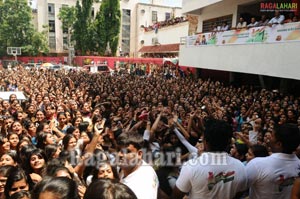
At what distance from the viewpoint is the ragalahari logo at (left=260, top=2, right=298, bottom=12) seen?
37.4 ft

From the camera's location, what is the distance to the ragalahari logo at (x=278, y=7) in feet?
37.4

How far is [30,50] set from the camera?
119ft

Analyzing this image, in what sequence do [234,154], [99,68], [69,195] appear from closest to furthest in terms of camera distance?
1. [69,195]
2. [234,154]
3. [99,68]

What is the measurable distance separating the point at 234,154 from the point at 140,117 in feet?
8.50

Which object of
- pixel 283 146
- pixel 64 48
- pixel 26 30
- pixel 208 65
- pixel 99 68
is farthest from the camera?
pixel 64 48

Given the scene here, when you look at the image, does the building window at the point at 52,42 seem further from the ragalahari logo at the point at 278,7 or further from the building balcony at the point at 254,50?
the ragalahari logo at the point at 278,7

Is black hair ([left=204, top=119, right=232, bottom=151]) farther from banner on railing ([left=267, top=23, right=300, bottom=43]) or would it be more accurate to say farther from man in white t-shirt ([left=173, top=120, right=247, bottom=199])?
banner on railing ([left=267, top=23, right=300, bottom=43])

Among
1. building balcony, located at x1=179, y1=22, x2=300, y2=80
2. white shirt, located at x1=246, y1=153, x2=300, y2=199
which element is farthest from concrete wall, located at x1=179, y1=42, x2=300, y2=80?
white shirt, located at x1=246, y1=153, x2=300, y2=199

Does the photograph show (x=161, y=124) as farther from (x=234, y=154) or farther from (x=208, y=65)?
(x=208, y=65)

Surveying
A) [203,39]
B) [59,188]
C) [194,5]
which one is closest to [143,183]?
[59,188]

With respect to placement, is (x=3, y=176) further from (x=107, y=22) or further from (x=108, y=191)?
(x=107, y=22)

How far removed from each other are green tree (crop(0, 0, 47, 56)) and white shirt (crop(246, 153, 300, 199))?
125ft

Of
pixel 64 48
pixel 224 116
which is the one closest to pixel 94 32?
pixel 64 48

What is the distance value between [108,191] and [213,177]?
939 millimetres
